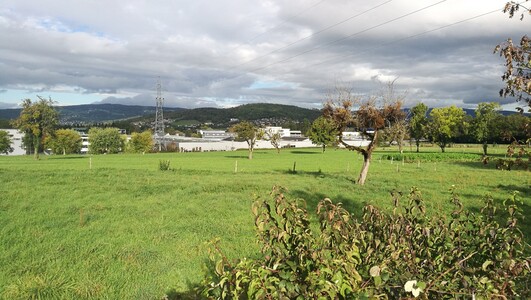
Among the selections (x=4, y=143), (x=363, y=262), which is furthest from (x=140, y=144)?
(x=363, y=262)

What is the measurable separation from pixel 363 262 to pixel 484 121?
295 feet

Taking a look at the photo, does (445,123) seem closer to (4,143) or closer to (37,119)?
(37,119)

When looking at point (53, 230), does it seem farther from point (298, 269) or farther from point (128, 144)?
point (128, 144)

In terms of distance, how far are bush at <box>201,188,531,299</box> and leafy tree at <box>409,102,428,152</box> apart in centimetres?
9011

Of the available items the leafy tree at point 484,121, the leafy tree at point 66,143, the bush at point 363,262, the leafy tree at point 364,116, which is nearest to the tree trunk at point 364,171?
the leafy tree at point 364,116

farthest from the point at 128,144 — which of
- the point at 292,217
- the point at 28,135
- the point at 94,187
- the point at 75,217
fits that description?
the point at 292,217

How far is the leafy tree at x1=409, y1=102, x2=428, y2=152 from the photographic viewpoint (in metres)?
89.7

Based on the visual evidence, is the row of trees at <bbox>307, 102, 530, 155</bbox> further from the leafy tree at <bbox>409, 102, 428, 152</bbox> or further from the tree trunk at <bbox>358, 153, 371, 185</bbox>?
the tree trunk at <bbox>358, 153, 371, 185</bbox>

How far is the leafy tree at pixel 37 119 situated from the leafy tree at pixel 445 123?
3101 inches

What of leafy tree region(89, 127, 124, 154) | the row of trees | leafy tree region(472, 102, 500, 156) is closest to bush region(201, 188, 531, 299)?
the row of trees

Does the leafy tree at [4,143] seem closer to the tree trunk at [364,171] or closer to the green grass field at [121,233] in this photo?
the green grass field at [121,233]

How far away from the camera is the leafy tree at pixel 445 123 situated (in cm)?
8644

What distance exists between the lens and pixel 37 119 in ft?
185

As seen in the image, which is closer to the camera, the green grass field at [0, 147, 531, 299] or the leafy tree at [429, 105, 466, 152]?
the green grass field at [0, 147, 531, 299]
